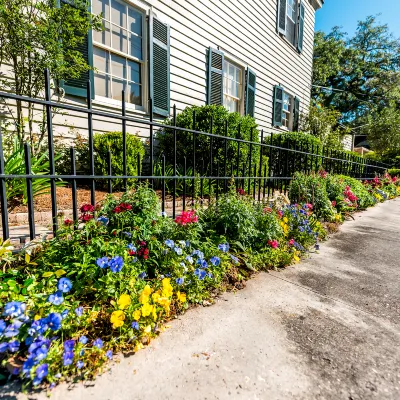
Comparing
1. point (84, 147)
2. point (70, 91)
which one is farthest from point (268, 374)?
point (70, 91)

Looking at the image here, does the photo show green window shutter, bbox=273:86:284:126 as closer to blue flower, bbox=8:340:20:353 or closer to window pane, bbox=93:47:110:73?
window pane, bbox=93:47:110:73

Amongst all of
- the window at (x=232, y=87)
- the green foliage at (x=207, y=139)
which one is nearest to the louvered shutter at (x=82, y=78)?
the green foliage at (x=207, y=139)

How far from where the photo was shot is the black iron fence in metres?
1.66

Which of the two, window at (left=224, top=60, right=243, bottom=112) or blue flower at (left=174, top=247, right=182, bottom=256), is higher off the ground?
window at (left=224, top=60, right=243, bottom=112)

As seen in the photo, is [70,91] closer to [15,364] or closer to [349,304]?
[15,364]

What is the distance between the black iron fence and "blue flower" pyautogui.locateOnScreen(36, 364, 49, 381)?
0.87 meters

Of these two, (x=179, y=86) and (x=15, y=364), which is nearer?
(x=15, y=364)

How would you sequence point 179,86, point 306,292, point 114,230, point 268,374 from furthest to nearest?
1. point 179,86
2. point 306,292
3. point 114,230
4. point 268,374

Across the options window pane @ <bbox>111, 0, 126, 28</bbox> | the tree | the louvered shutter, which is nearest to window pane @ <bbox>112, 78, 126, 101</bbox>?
the louvered shutter

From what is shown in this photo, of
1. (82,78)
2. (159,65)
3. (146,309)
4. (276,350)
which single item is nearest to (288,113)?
(159,65)

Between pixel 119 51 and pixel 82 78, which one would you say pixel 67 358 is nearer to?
pixel 82 78

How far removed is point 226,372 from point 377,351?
0.79 m

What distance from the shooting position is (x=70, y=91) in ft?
12.2

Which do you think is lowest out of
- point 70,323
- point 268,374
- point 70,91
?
point 268,374
